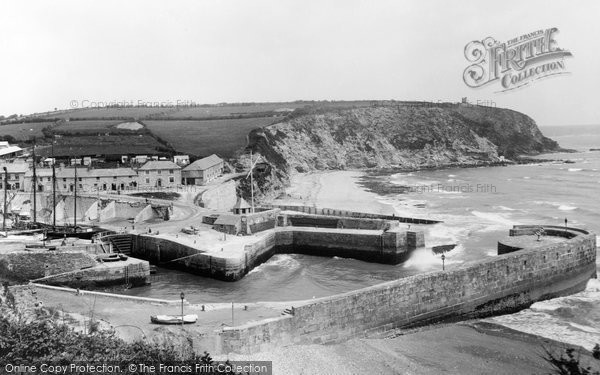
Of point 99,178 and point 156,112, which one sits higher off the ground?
point 156,112

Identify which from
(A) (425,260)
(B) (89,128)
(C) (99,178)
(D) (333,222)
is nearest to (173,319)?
(A) (425,260)

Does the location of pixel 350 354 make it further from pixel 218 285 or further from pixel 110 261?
pixel 110 261

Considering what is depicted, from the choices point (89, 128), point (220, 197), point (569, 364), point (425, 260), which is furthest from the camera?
point (89, 128)

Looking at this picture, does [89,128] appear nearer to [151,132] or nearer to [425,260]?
[151,132]

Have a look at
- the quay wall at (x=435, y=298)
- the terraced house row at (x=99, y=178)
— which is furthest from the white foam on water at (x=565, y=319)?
the terraced house row at (x=99, y=178)

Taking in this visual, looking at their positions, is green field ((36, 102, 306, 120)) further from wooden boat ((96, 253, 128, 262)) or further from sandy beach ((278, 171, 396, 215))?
wooden boat ((96, 253, 128, 262))

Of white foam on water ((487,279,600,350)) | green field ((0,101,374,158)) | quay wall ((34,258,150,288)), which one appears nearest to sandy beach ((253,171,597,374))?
white foam on water ((487,279,600,350))

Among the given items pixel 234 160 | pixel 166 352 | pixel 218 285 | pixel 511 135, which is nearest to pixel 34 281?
pixel 218 285
